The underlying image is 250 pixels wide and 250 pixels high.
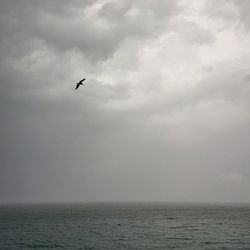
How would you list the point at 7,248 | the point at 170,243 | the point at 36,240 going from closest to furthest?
the point at 7,248 < the point at 170,243 < the point at 36,240

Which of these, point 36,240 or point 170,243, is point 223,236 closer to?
point 170,243

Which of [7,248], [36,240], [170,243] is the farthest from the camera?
[36,240]

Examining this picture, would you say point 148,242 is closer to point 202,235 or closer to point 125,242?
point 125,242

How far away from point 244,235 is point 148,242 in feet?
82.3

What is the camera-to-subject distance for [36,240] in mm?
72000

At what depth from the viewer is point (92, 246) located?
6319cm

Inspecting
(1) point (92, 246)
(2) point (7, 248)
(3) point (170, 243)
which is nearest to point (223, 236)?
(3) point (170, 243)

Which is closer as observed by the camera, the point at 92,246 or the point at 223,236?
the point at 92,246

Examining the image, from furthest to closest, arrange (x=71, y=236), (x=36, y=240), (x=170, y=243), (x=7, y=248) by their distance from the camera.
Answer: (x=71, y=236)
(x=36, y=240)
(x=170, y=243)
(x=7, y=248)

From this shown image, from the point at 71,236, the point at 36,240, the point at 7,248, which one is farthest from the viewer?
the point at 71,236

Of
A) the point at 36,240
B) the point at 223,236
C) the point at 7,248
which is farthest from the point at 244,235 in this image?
the point at 7,248

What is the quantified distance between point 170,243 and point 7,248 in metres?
28.3

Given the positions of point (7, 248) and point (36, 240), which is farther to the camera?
point (36, 240)

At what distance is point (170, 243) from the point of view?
6738 centimetres
